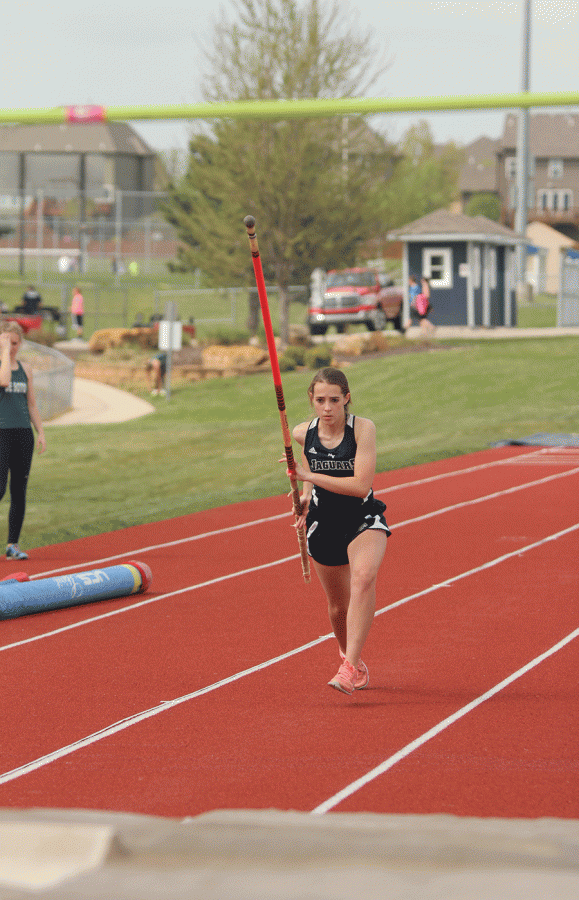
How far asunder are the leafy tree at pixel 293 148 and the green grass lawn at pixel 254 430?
5.23 meters

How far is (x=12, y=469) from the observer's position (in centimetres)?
1152

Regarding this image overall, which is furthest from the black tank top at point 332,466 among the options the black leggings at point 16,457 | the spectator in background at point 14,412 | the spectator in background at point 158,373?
the spectator in background at point 158,373

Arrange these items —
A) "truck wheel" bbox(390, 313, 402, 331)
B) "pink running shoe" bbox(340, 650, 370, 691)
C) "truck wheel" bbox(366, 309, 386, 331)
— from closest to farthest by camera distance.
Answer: "pink running shoe" bbox(340, 650, 370, 691) < "truck wheel" bbox(366, 309, 386, 331) < "truck wheel" bbox(390, 313, 402, 331)

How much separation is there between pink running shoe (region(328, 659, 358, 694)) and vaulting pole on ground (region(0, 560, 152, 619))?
332 centimetres

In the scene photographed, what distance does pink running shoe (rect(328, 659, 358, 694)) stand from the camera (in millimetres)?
7023

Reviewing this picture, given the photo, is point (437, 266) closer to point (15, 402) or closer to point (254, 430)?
point (254, 430)

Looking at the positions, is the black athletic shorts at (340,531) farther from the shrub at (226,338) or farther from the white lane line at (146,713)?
the shrub at (226,338)

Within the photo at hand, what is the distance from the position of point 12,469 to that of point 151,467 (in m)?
10.3

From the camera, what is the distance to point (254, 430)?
26016 mm

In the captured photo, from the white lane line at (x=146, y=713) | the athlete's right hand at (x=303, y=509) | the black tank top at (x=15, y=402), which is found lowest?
the white lane line at (x=146, y=713)

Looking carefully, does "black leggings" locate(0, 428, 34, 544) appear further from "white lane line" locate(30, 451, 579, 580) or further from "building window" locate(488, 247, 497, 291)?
"building window" locate(488, 247, 497, 291)

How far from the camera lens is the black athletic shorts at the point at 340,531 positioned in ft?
22.7

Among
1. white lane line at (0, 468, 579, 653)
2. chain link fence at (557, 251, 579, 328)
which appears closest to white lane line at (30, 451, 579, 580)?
white lane line at (0, 468, 579, 653)

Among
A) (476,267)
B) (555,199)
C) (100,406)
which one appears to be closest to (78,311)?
(100,406)
